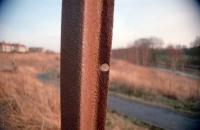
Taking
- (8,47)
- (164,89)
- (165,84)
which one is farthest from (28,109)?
(165,84)

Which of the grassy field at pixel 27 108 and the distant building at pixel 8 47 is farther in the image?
the distant building at pixel 8 47

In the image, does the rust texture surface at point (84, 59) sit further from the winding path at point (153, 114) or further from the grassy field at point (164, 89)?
the grassy field at point (164, 89)

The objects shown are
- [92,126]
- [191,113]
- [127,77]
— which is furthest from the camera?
[127,77]

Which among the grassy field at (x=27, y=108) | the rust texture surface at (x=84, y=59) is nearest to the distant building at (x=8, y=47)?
the grassy field at (x=27, y=108)

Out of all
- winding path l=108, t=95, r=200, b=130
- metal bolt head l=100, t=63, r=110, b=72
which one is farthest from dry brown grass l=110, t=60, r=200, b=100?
metal bolt head l=100, t=63, r=110, b=72

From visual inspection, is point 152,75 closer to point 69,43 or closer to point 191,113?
point 191,113

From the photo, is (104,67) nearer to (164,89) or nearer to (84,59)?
(84,59)

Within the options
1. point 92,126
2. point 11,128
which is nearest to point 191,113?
point 11,128
